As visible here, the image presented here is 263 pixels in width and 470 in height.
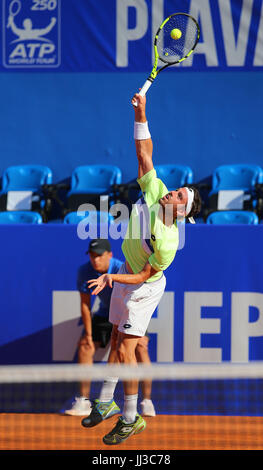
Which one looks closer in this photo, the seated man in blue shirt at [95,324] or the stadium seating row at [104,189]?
the seated man in blue shirt at [95,324]

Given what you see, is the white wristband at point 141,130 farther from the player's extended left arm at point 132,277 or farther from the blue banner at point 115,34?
the blue banner at point 115,34

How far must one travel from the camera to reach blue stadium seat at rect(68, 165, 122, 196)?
31.4 ft

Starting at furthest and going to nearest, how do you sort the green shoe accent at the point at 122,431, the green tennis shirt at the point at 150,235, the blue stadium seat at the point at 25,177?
the blue stadium seat at the point at 25,177 → the green shoe accent at the point at 122,431 → the green tennis shirt at the point at 150,235

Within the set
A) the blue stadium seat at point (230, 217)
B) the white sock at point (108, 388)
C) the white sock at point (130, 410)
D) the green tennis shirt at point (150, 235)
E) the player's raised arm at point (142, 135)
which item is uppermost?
the blue stadium seat at point (230, 217)

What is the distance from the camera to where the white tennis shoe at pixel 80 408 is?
208 inches

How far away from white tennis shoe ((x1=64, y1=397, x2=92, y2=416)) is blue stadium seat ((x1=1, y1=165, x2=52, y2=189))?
4.90 metres

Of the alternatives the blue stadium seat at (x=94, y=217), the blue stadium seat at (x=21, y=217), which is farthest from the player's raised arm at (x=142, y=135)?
the blue stadium seat at (x=21, y=217)

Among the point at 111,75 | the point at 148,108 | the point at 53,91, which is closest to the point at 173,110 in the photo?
the point at 148,108

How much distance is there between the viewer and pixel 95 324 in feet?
18.0

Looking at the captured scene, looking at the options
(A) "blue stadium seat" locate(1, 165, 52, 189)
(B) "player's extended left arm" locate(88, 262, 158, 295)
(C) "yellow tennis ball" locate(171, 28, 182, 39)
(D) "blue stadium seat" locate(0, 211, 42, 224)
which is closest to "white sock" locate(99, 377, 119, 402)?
(B) "player's extended left arm" locate(88, 262, 158, 295)

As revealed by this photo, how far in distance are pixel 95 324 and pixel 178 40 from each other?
2.45 m

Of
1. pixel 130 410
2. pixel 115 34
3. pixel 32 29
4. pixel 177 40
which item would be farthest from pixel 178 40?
pixel 32 29

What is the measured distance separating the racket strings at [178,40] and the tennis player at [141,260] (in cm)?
112
